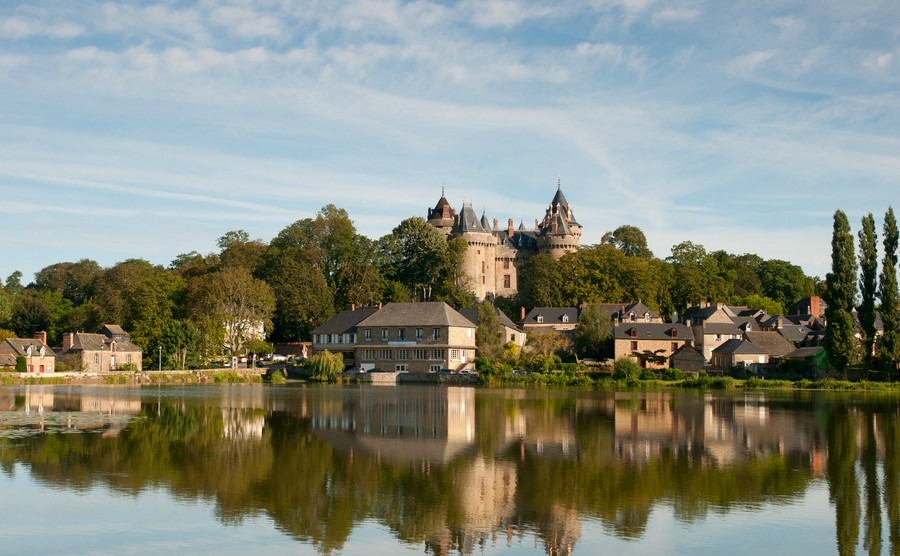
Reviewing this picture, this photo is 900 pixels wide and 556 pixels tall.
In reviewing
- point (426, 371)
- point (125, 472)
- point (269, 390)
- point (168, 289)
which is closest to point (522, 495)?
point (125, 472)

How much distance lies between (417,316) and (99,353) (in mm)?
21484

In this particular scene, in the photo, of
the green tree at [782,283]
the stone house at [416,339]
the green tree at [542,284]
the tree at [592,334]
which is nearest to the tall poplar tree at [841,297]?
the tree at [592,334]

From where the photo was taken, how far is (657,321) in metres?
75.8

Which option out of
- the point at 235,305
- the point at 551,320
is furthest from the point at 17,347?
the point at 551,320

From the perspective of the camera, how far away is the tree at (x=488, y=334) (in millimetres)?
65125

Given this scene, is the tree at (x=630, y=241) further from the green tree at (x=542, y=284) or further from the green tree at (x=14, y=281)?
the green tree at (x=14, y=281)

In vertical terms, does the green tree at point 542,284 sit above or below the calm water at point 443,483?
above

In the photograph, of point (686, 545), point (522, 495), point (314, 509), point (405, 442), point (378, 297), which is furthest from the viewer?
point (378, 297)

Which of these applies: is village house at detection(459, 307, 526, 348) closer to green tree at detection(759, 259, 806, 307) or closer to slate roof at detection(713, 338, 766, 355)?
slate roof at detection(713, 338, 766, 355)

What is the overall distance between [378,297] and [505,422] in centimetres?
5128

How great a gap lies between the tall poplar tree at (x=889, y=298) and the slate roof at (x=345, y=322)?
34.8 metres

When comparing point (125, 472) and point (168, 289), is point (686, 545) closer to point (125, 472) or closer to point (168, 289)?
point (125, 472)

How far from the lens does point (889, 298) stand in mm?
51438

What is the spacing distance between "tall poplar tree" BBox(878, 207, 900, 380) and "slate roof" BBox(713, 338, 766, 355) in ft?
40.2
